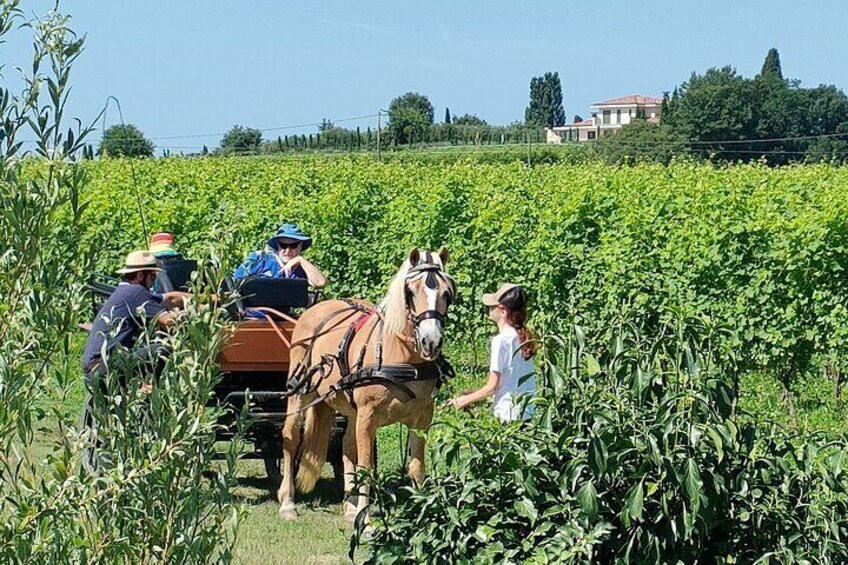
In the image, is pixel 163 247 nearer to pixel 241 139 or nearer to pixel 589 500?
pixel 589 500

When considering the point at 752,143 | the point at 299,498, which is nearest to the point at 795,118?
the point at 752,143

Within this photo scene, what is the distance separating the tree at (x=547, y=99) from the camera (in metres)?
193

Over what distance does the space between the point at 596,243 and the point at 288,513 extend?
23.9 feet

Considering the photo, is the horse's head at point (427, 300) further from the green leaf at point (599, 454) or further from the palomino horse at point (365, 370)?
the green leaf at point (599, 454)

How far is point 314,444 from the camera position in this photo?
852 centimetres

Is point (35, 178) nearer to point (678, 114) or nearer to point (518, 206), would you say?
point (518, 206)

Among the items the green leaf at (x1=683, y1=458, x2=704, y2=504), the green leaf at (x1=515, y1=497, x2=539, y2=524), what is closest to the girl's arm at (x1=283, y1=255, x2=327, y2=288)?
the green leaf at (x1=515, y1=497, x2=539, y2=524)

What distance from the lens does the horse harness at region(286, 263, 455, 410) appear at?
7688mm

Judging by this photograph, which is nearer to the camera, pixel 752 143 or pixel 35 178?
pixel 35 178

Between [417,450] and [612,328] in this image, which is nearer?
[612,328]

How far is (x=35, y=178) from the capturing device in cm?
262

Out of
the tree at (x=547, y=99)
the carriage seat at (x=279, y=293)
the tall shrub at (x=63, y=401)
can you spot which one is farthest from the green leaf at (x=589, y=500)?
the tree at (x=547, y=99)

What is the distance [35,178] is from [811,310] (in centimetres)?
1110

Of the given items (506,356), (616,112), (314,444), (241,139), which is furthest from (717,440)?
(616,112)
